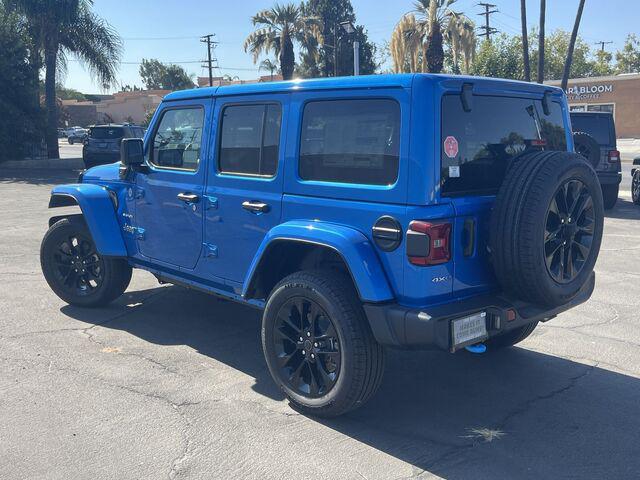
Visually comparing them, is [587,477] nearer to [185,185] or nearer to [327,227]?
[327,227]

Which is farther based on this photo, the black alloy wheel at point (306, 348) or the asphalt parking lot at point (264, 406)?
the black alloy wheel at point (306, 348)

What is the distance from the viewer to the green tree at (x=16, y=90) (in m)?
23.2

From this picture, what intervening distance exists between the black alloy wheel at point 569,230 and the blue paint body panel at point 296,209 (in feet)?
1.16

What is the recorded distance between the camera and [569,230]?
3.78 m

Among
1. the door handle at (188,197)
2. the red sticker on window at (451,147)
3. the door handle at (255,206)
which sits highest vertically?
the red sticker on window at (451,147)

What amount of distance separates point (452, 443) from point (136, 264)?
3.22 m

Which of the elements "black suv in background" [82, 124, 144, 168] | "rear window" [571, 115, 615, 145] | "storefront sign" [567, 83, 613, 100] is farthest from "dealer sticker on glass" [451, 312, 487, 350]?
"storefront sign" [567, 83, 613, 100]

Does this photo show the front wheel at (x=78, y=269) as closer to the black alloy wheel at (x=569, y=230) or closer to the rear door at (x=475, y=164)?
the rear door at (x=475, y=164)

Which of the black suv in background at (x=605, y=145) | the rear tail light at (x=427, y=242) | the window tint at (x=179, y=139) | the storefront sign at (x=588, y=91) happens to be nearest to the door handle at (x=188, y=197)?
the window tint at (x=179, y=139)

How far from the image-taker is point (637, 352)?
4.99m

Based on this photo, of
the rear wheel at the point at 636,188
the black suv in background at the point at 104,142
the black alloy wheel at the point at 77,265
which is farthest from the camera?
the black suv in background at the point at 104,142

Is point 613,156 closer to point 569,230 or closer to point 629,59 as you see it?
point 569,230

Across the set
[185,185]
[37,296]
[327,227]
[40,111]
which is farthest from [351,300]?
[40,111]

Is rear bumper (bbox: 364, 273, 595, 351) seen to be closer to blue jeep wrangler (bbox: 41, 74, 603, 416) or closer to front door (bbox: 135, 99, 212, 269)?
blue jeep wrangler (bbox: 41, 74, 603, 416)
